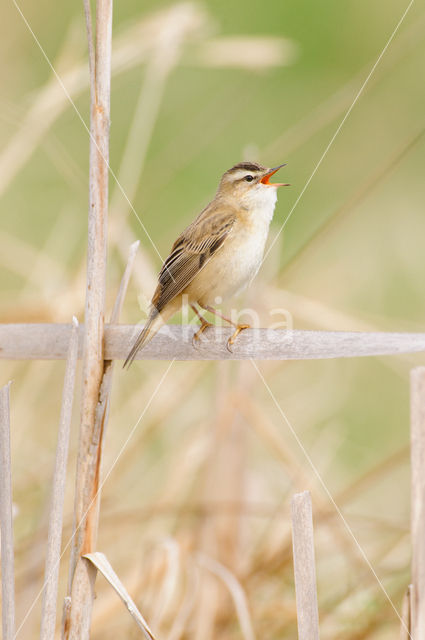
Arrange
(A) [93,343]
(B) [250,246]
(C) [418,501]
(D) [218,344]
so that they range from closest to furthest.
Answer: (A) [93,343] < (C) [418,501] < (D) [218,344] < (B) [250,246]

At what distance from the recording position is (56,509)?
1.92 m

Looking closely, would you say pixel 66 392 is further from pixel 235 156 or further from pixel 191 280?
pixel 235 156

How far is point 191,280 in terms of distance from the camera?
3520 millimetres

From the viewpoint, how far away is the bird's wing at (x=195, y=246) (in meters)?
3.49

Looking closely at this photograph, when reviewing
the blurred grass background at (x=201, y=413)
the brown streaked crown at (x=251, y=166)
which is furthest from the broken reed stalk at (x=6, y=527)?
the brown streaked crown at (x=251, y=166)

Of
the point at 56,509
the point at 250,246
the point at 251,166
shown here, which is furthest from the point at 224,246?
the point at 56,509

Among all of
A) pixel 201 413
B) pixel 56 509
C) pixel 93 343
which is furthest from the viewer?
pixel 201 413

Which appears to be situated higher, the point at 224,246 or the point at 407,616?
the point at 224,246

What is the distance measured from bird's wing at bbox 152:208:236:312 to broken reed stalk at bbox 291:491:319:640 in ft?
5.42

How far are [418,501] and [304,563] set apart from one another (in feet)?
1.46

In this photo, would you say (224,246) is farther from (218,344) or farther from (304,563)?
(304,563)

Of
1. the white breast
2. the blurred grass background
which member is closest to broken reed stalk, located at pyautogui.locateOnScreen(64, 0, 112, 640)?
the blurred grass background

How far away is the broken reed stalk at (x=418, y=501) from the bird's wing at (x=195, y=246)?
1.47 meters

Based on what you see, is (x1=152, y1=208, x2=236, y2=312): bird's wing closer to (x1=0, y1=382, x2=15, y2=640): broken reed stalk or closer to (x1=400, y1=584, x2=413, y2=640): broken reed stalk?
(x1=0, y1=382, x2=15, y2=640): broken reed stalk
